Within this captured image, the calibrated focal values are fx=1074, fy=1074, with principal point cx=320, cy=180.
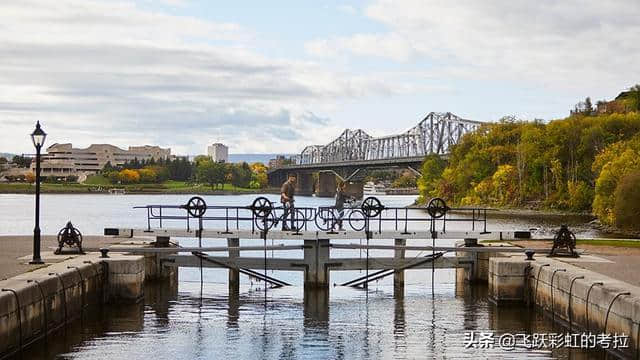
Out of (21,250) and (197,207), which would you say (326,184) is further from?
(21,250)

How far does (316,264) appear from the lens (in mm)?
38781

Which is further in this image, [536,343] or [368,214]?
[368,214]

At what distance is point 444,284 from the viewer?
1698 inches

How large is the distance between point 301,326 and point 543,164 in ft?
340

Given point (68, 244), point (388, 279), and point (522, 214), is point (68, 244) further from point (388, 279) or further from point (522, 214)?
point (522, 214)

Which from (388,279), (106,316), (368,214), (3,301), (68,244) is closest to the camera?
(3,301)

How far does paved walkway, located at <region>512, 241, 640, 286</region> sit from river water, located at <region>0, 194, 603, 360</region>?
2.48 meters

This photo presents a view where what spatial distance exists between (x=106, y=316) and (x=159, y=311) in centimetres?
206

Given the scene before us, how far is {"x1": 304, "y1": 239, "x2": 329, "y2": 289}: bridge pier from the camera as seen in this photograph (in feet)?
127

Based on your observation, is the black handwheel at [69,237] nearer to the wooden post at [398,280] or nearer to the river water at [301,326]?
the river water at [301,326]

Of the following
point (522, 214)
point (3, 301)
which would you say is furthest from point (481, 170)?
point (3, 301)

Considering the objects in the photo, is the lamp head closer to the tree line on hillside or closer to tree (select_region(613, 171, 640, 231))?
tree (select_region(613, 171, 640, 231))

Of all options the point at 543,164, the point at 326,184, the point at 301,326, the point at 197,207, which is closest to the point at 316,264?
the point at 197,207

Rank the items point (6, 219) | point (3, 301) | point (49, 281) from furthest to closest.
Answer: point (6, 219) → point (49, 281) → point (3, 301)
